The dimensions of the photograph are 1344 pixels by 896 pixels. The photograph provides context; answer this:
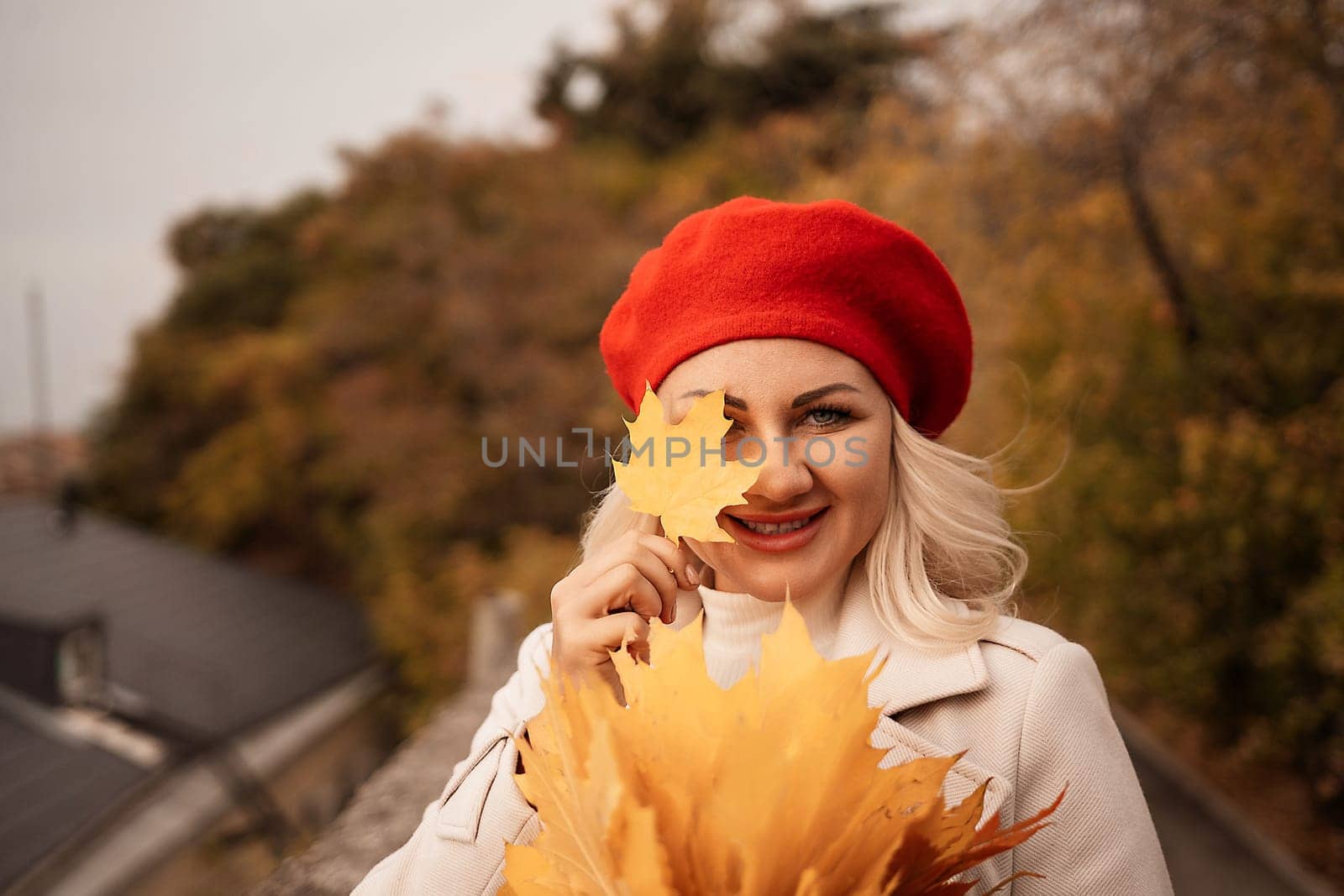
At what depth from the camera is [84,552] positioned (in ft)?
42.8

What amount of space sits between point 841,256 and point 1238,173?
4.60 meters

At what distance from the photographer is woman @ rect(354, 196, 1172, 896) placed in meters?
1.09

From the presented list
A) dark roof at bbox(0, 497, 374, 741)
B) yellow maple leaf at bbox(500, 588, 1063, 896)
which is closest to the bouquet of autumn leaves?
yellow maple leaf at bbox(500, 588, 1063, 896)

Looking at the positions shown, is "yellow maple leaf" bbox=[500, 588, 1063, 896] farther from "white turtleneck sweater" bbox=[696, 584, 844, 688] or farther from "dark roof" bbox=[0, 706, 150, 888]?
"dark roof" bbox=[0, 706, 150, 888]

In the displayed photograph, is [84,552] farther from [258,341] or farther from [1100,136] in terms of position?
[1100,136]

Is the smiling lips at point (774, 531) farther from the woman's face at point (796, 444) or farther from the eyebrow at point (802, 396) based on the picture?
the eyebrow at point (802, 396)

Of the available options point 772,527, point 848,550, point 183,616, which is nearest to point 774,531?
point 772,527

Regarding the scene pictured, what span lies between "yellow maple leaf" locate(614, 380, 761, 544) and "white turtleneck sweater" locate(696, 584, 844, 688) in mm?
479

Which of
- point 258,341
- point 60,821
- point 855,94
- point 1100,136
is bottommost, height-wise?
point 60,821

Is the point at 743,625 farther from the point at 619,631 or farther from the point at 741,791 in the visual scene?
the point at 741,791

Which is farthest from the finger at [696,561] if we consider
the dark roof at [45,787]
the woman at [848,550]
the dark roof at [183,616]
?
the dark roof at [183,616]

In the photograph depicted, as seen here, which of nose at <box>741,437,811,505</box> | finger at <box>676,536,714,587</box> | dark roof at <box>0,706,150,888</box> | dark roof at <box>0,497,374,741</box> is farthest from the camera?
dark roof at <box>0,497,374,741</box>

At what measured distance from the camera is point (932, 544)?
4.51ft

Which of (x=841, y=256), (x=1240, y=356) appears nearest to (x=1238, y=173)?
(x=1240, y=356)
